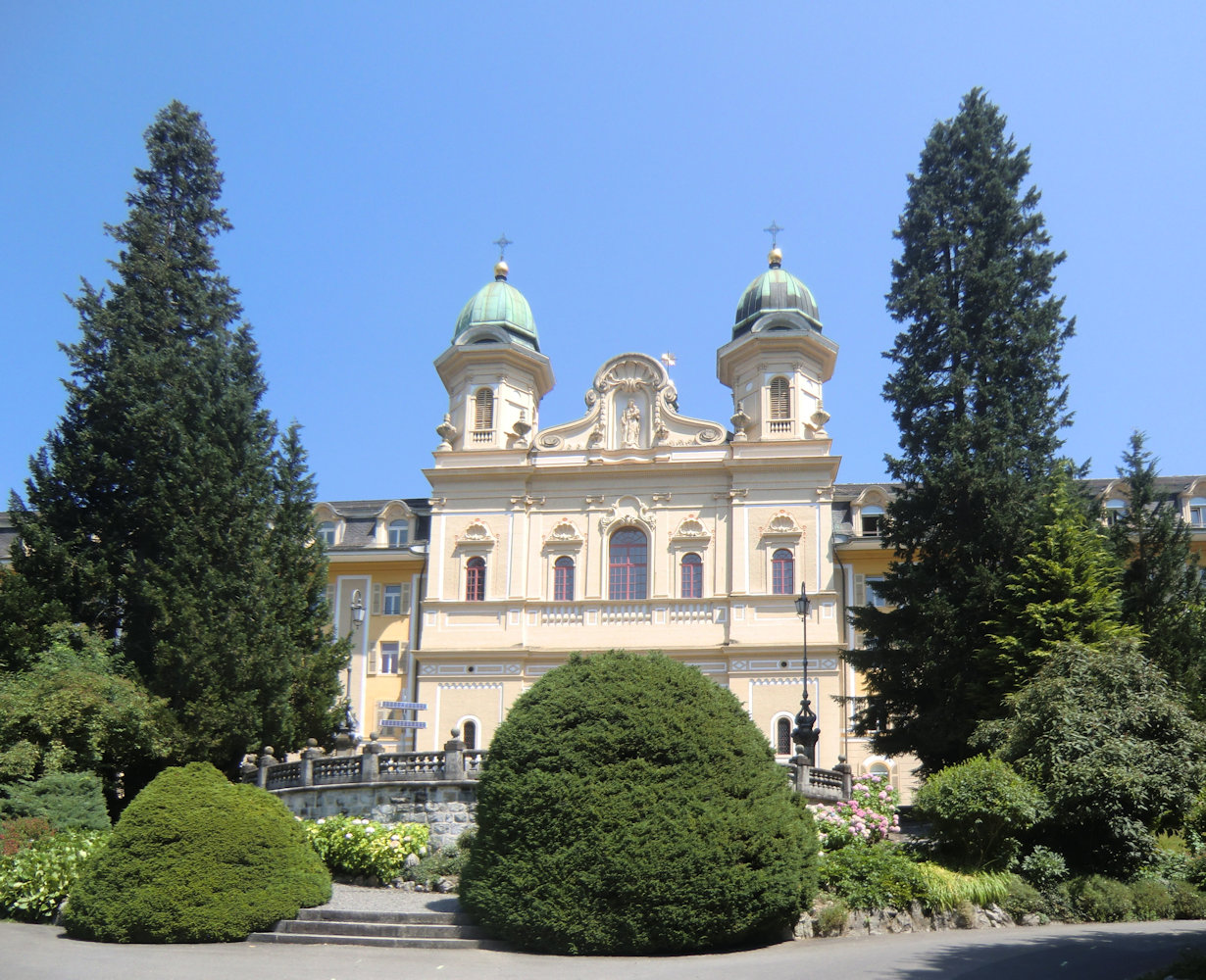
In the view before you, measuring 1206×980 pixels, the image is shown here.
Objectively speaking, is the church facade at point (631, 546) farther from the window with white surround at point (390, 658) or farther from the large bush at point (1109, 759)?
the large bush at point (1109, 759)

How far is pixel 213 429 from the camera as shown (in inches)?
1139

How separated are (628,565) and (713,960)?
25107 millimetres

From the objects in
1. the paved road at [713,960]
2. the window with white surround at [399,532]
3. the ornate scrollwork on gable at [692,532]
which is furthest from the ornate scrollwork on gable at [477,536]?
the paved road at [713,960]

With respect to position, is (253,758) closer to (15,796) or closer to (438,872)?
(15,796)

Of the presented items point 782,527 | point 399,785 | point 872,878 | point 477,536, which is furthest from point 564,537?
point 872,878

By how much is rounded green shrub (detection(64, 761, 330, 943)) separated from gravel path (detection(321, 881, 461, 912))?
0.67m

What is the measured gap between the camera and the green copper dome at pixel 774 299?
40.7 m

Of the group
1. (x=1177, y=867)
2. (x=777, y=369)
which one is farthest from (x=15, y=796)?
(x=777, y=369)

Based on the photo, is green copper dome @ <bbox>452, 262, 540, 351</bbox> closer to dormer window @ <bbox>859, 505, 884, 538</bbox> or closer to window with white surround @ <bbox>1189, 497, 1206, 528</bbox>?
dormer window @ <bbox>859, 505, 884, 538</bbox>

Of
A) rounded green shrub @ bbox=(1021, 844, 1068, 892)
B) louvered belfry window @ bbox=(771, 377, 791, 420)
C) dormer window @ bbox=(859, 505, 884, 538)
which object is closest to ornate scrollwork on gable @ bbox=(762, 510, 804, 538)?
louvered belfry window @ bbox=(771, 377, 791, 420)

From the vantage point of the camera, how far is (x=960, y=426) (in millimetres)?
27578

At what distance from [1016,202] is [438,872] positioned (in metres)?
22.6

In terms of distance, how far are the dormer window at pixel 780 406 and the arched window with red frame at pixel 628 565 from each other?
591cm

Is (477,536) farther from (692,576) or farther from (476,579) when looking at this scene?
(692,576)
